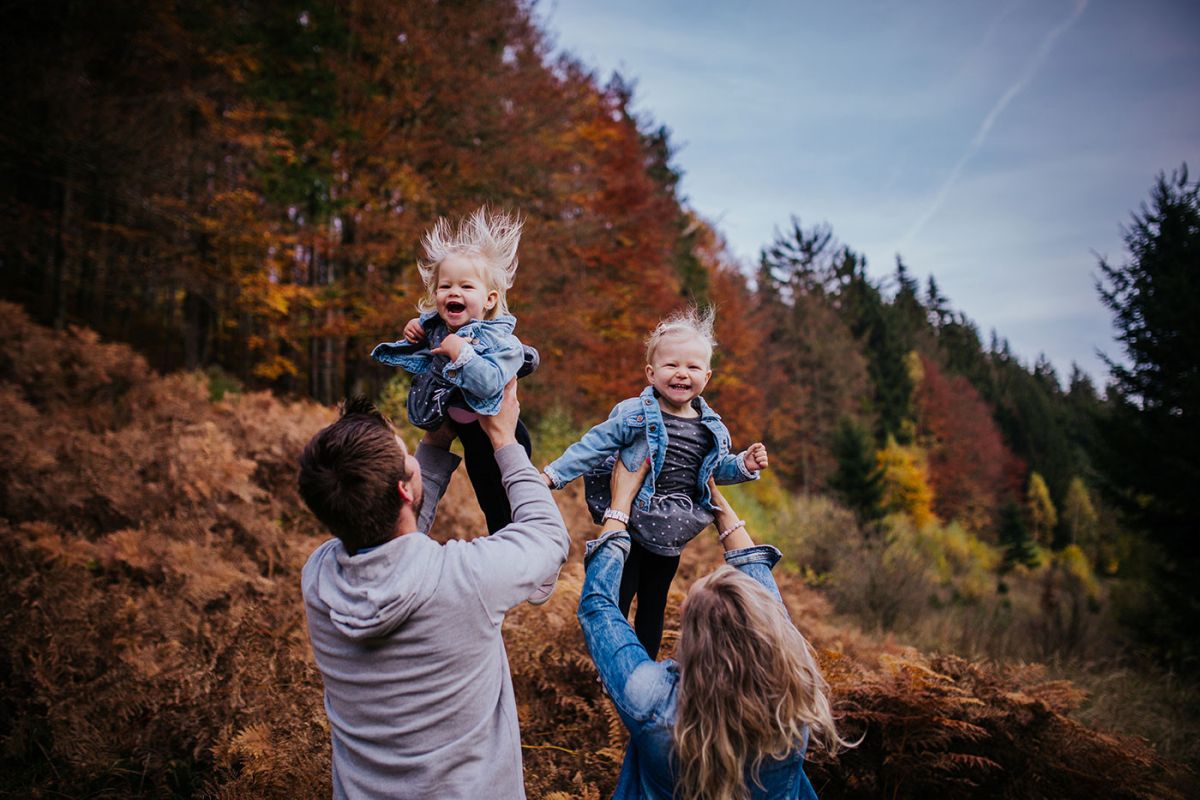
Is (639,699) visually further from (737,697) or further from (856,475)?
(856,475)

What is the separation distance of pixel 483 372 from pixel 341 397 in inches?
498

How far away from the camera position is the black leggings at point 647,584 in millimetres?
2449

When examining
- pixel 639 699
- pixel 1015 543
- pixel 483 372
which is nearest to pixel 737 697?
pixel 639 699

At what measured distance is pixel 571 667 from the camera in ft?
12.9

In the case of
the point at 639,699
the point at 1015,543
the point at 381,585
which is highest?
the point at 381,585

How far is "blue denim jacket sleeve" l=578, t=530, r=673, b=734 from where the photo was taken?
5.91ft

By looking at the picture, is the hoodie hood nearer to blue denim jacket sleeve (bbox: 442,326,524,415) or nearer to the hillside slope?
blue denim jacket sleeve (bbox: 442,326,524,415)

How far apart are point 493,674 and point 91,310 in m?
22.7

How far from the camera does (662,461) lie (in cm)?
244

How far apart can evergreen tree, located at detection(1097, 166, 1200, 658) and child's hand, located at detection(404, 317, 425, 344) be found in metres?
18.3

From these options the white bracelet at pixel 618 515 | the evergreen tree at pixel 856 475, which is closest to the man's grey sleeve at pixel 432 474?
the white bracelet at pixel 618 515

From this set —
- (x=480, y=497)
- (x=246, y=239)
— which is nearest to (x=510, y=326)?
(x=480, y=497)

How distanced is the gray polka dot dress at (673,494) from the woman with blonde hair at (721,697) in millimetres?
492

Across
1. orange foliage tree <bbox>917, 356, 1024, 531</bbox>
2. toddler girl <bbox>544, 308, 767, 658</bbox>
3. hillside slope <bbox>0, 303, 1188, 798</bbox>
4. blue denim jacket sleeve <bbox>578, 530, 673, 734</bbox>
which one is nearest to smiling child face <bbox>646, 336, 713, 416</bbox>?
toddler girl <bbox>544, 308, 767, 658</bbox>
